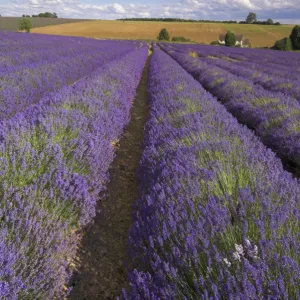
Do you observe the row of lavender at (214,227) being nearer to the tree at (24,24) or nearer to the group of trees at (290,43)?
the group of trees at (290,43)

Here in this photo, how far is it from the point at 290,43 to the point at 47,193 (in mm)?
49123

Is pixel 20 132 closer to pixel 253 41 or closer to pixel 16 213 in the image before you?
pixel 16 213

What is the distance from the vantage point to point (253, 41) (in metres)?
60.4

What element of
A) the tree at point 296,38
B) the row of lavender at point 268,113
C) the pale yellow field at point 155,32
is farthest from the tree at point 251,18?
the row of lavender at point 268,113

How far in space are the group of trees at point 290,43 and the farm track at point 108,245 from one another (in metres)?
46.1

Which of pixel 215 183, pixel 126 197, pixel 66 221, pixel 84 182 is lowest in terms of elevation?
pixel 126 197

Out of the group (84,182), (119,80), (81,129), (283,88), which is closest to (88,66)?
(119,80)

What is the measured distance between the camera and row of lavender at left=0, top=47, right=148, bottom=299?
5.63 feet

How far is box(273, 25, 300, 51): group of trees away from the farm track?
1814 inches

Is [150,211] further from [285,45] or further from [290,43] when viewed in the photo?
[290,43]

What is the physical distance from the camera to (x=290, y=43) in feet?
145

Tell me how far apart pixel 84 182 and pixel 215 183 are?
1095 mm

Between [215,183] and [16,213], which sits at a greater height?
[215,183]

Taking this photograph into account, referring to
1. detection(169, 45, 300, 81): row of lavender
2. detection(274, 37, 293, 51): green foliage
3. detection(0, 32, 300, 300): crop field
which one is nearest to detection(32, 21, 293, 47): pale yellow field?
detection(274, 37, 293, 51): green foliage
